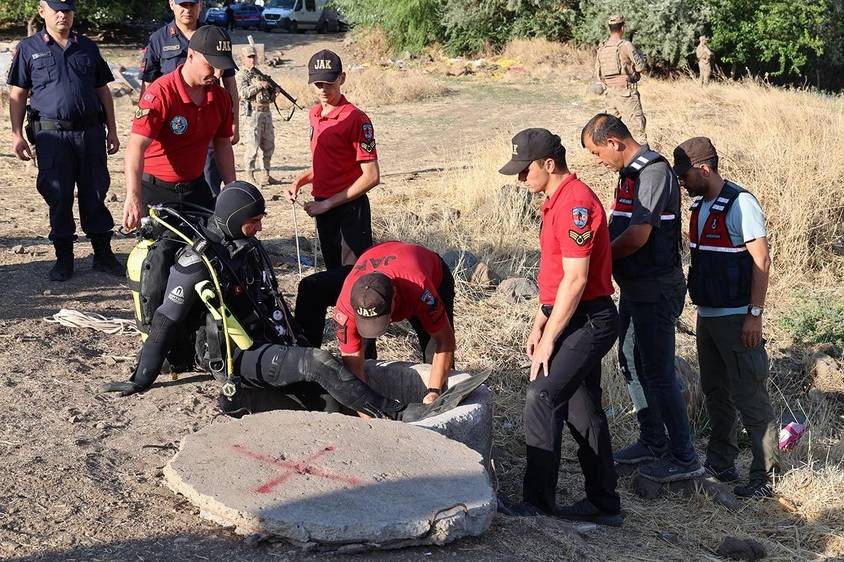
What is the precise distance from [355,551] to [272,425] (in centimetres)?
98

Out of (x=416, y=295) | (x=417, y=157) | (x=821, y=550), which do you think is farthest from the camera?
(x=417, y=157)

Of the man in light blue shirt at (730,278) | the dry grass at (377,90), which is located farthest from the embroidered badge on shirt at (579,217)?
the dry grass at (377,90)

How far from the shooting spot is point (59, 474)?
14.7 ft

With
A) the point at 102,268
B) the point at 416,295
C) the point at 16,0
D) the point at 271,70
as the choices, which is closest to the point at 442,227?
the point at 102,268

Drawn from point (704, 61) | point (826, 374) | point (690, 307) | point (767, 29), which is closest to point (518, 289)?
point (690, 307)

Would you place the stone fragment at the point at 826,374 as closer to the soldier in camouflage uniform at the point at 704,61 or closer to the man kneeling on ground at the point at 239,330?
the man kneeling on ground at the point at 239,330

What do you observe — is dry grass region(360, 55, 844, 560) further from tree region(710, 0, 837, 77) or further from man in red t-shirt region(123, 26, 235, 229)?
tree region(710, 0, 837, 77)

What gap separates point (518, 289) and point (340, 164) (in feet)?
9.53

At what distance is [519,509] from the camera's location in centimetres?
491

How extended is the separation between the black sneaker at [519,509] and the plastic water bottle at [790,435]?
2.27 meters

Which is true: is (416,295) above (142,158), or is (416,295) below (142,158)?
below

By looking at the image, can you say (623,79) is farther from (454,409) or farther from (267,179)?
(454,409)

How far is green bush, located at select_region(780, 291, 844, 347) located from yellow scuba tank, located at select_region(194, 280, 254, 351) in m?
5.38

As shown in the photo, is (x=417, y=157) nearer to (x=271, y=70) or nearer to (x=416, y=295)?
(x=416, y=295)
